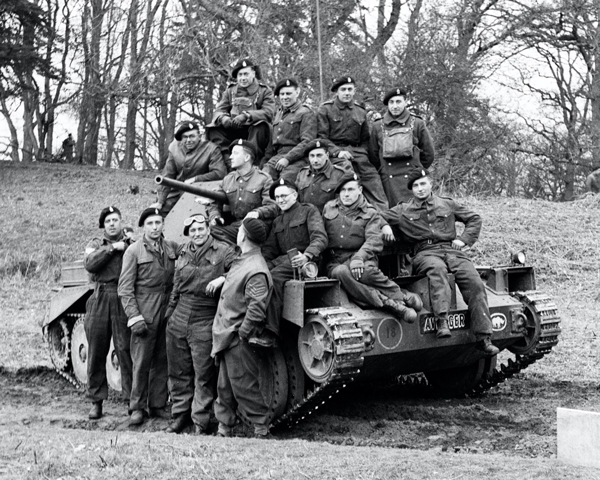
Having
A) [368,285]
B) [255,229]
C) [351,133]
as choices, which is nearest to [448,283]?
[368,285]

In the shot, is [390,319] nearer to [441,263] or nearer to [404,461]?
[441,263]

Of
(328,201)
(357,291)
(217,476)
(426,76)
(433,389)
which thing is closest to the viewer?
(217,476)

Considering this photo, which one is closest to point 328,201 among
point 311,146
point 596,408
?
point 311,146

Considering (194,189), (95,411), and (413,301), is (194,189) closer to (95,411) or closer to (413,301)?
(413,301)

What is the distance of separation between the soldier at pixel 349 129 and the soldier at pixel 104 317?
2.32 meters

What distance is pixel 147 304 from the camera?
27.3ft

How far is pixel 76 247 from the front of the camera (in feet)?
60.2

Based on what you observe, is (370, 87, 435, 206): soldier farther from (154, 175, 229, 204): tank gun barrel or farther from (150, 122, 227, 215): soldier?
(154, 175, 229, 204): tank gun barrel

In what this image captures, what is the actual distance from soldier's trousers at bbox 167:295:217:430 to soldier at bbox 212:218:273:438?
20cm

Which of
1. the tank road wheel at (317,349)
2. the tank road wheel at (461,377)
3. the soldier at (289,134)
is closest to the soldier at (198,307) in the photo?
the tank road wheel at (317,349)

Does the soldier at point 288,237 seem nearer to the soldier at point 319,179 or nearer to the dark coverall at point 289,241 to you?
the dark coverall at point 289,241

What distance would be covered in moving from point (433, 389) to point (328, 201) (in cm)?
252

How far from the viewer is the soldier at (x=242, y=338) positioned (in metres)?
7.50

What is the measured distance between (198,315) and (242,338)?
0.63 metres
